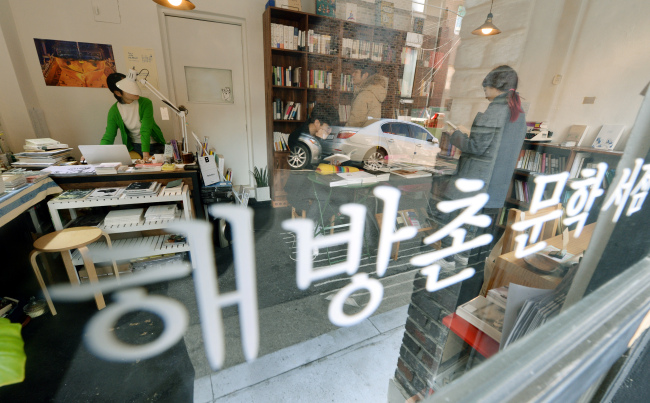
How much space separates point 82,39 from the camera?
2482mm

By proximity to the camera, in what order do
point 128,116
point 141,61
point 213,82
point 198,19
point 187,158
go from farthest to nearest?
point 213,82
point 198,19
point 141,61
point 128,116
point 187,158

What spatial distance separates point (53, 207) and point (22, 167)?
619 millimetres

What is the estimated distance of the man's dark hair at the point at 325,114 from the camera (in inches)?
108

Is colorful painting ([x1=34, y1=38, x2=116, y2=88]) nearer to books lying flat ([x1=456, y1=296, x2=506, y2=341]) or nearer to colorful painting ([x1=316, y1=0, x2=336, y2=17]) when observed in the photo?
colorful painting ([x1=316, y1=0, x2=336, y2=17])

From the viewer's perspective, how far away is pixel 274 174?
11.2 ft

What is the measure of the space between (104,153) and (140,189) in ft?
2.00

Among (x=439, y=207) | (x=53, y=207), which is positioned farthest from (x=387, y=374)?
(x=53, y=207)

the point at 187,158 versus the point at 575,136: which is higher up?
the point at 575,136

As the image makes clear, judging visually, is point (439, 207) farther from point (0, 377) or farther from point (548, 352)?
point (0, 377)

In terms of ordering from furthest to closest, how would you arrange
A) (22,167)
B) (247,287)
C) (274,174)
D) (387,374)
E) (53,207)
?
(274,174) < (22,167) < (53,207) < (387,374) < (247,287)

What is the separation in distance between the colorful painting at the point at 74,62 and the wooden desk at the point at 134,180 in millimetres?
1521

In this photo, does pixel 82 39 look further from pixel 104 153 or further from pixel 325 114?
pixel 325 114

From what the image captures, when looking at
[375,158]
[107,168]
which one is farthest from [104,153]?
[375,158]

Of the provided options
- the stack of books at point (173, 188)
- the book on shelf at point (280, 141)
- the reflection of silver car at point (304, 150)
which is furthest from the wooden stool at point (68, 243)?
the book on shelf at point (280, 141)
